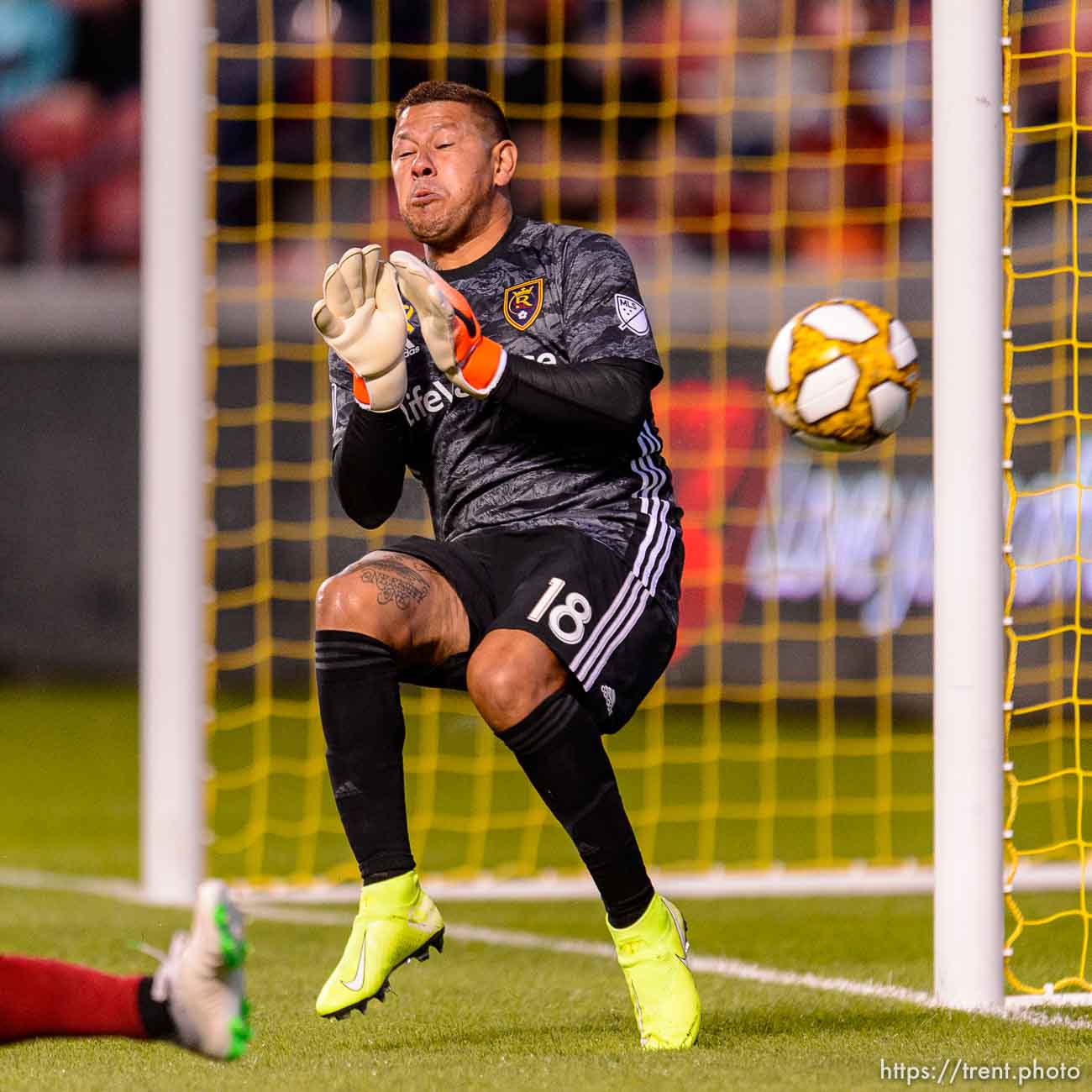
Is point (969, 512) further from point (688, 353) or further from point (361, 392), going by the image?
point (688, 353)

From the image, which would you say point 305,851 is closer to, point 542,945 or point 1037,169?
point 542,945

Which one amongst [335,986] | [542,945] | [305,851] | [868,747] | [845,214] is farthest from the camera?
[845,214]

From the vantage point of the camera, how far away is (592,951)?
488cm

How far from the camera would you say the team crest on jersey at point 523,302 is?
3.57 metres

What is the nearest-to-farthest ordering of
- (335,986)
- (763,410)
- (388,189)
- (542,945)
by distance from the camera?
(335,986), (542,945), (763,410), (388,189)

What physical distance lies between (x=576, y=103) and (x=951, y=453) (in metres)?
10.3

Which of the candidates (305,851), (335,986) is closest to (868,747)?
(305,851)

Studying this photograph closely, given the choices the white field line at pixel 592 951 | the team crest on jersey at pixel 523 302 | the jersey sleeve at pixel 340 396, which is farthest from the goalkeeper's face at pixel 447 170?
the white field line at pixel 592 951

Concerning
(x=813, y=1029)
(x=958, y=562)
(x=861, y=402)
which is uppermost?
(x=861, y=402)

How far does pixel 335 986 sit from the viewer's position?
3287mm

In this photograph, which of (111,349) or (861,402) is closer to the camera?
(861,402)

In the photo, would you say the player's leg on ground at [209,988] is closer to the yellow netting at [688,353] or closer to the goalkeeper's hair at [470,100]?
the goalkeeper's hair at [470,100]

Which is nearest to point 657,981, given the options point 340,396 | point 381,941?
point 381,941

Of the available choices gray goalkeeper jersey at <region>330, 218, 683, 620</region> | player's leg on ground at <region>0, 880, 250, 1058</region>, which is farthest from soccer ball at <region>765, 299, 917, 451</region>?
player's leg on ground at <region>0, 880, 250, 1058</region>
